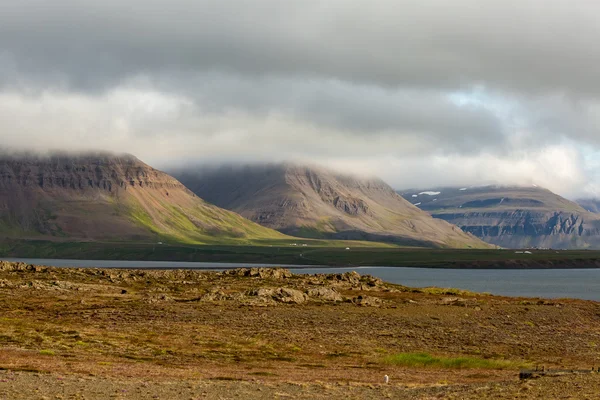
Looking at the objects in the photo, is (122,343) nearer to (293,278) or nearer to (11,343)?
(11,343)

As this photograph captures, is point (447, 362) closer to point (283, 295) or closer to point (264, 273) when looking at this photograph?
point (283, 295)

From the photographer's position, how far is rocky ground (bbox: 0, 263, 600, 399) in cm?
3800

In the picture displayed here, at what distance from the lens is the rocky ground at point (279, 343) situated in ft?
125

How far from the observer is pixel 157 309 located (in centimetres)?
7606

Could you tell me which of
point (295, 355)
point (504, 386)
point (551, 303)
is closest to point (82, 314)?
point (295, 355)

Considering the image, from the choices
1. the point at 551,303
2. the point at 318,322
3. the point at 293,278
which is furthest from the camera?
the point at 293,278

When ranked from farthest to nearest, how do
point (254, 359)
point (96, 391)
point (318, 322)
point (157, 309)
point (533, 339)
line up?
point (157, 309), point (318, 322), point (533, 339), point (254, 359), point (96, 391)

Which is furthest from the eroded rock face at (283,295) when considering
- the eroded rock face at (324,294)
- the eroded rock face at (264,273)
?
the eroded rock face at (264,273)

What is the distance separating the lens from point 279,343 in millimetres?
57594

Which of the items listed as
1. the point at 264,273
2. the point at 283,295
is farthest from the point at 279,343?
the point at 264,273

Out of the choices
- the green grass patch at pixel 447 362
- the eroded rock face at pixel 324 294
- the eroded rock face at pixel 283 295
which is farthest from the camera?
the eroded rock face at pixel 324 294

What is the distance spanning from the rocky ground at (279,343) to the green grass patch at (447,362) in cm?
13

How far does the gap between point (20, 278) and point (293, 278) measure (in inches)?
1570

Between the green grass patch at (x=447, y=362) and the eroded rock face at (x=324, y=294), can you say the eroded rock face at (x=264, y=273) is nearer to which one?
the eroded rock face at (x=324, y=294)
